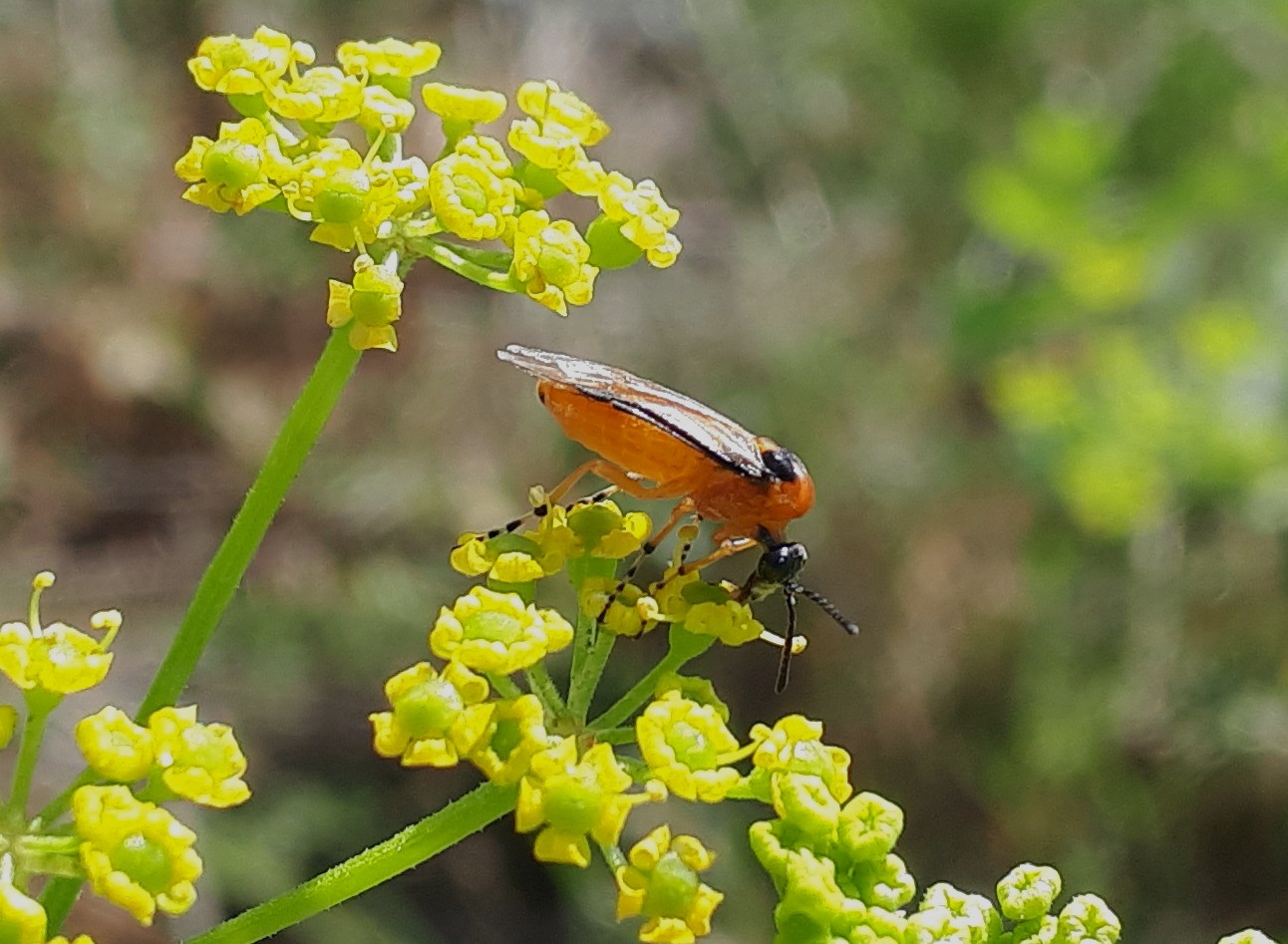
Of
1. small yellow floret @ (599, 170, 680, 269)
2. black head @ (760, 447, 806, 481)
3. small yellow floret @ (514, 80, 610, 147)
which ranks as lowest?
black head @ (760, 447, 806, 481)

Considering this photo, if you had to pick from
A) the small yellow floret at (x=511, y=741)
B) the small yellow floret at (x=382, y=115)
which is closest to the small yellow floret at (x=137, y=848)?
the small yellow floret at (x=511, y=741)

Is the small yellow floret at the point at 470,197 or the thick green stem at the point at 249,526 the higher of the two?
the small yellow floret at the point at 470,197

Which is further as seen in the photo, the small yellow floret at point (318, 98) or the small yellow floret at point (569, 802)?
the small yellow floret at point (318, 98)

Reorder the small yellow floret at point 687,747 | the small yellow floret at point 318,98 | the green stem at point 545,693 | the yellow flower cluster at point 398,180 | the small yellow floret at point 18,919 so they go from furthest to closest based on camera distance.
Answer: the small yellow floret at point 318,98
the yellow flower cluster at point 398,180
the green stem at point 545,693
the small yellow floret at point 687,747
the small yellow floret at point 18,919

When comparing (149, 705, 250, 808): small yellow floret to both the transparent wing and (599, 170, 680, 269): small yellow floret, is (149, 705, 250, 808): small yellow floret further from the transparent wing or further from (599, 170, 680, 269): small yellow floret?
(599, 170, 680, 269): small yellow floret

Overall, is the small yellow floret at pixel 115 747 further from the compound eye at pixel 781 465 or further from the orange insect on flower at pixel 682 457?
the compound eye at pixel 781 465

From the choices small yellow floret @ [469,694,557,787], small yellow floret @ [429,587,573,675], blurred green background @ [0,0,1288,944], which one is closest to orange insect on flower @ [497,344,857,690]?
small yellow floret @ [429,587,573,675]

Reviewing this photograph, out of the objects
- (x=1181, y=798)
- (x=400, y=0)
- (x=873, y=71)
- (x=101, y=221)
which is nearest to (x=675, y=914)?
(x=1181, y=798)

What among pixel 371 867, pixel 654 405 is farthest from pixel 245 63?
pixel 371 867
